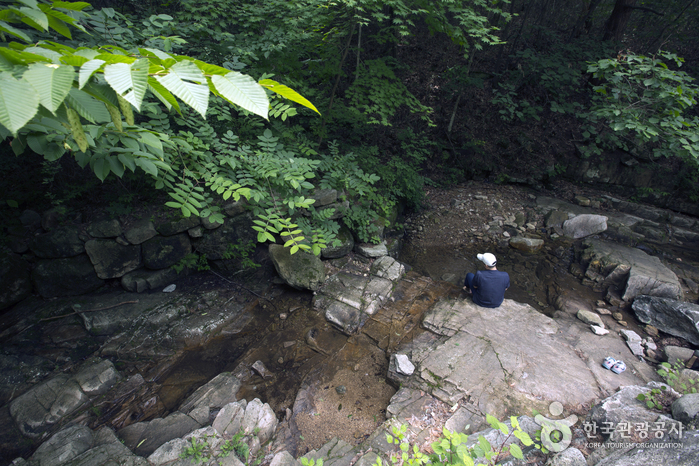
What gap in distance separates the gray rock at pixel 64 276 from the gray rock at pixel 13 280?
0.36ft

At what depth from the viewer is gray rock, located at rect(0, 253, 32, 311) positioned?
380cm

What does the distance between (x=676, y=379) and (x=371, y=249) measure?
4.11 m

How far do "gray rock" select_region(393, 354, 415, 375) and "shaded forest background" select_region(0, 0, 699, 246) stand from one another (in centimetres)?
253

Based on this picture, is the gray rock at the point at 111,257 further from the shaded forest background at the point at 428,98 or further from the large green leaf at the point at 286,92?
the large green leaf at the point at 286,92

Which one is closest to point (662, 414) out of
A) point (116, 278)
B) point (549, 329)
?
point (549, 329)

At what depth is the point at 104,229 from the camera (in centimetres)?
405

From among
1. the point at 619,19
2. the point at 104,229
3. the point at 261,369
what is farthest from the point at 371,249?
the point at 619,19

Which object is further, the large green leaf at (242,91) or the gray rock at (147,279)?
the gray rock at (147,279)

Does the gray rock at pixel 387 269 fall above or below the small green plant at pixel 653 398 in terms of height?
below

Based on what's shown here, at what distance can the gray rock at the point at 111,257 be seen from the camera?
4.04 meters

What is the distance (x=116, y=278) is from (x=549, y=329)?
6.31 metres

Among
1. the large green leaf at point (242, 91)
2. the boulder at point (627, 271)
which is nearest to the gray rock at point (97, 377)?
the large green leaf at point (242, 91)

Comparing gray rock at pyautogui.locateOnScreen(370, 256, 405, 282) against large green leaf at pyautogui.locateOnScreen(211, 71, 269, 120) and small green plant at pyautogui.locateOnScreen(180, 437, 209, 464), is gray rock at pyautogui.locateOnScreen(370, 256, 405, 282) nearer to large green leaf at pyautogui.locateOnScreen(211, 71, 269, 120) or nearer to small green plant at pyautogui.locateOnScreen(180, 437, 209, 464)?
small green plant at pyautogui.locateOnScreen(180, 437, 209, 464)

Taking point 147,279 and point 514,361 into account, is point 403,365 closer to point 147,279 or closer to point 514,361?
point 514,361
